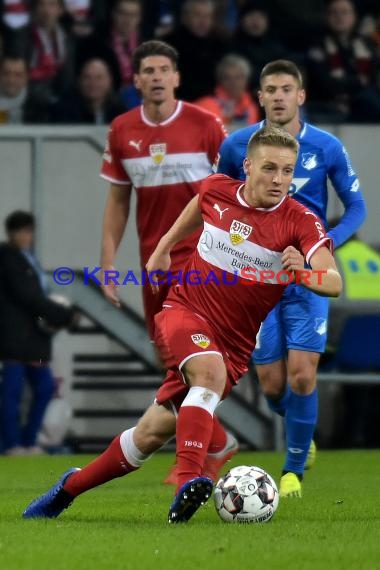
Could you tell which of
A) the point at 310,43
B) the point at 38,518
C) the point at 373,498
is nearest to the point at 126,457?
the point at 38,518

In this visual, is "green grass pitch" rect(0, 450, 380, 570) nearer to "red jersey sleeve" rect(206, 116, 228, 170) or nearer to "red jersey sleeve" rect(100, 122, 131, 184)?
"red jersey sleeve" rect(100, 122, 131, 184)

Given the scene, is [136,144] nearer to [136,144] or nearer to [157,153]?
[136,144]

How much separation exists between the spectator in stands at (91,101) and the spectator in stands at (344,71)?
2.27 metres

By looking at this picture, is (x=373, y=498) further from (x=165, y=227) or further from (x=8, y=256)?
(x=8, y=256)

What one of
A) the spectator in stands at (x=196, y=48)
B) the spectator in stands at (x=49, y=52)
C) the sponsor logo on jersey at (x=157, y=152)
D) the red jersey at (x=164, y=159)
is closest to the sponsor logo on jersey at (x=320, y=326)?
the red jersey at (x=164, y=159)

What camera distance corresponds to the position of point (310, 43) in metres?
16.4

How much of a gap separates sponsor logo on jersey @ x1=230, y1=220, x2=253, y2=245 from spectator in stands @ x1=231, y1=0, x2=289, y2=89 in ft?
28.3

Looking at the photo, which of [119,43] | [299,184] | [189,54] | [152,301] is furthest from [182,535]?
[119,43]

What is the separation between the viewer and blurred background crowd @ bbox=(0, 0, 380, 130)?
14.3m

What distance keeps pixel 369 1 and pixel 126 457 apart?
11930mm

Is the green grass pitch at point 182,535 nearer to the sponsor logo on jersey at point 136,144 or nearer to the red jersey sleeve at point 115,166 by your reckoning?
the red jersey sleeve at point 115,166

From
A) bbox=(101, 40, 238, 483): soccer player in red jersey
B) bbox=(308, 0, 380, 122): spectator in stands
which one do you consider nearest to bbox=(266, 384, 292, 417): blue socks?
bbox=(101, 40, 238, 483): soccer player in red jersey

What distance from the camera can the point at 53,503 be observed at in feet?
22.3

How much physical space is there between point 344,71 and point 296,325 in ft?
26.3
